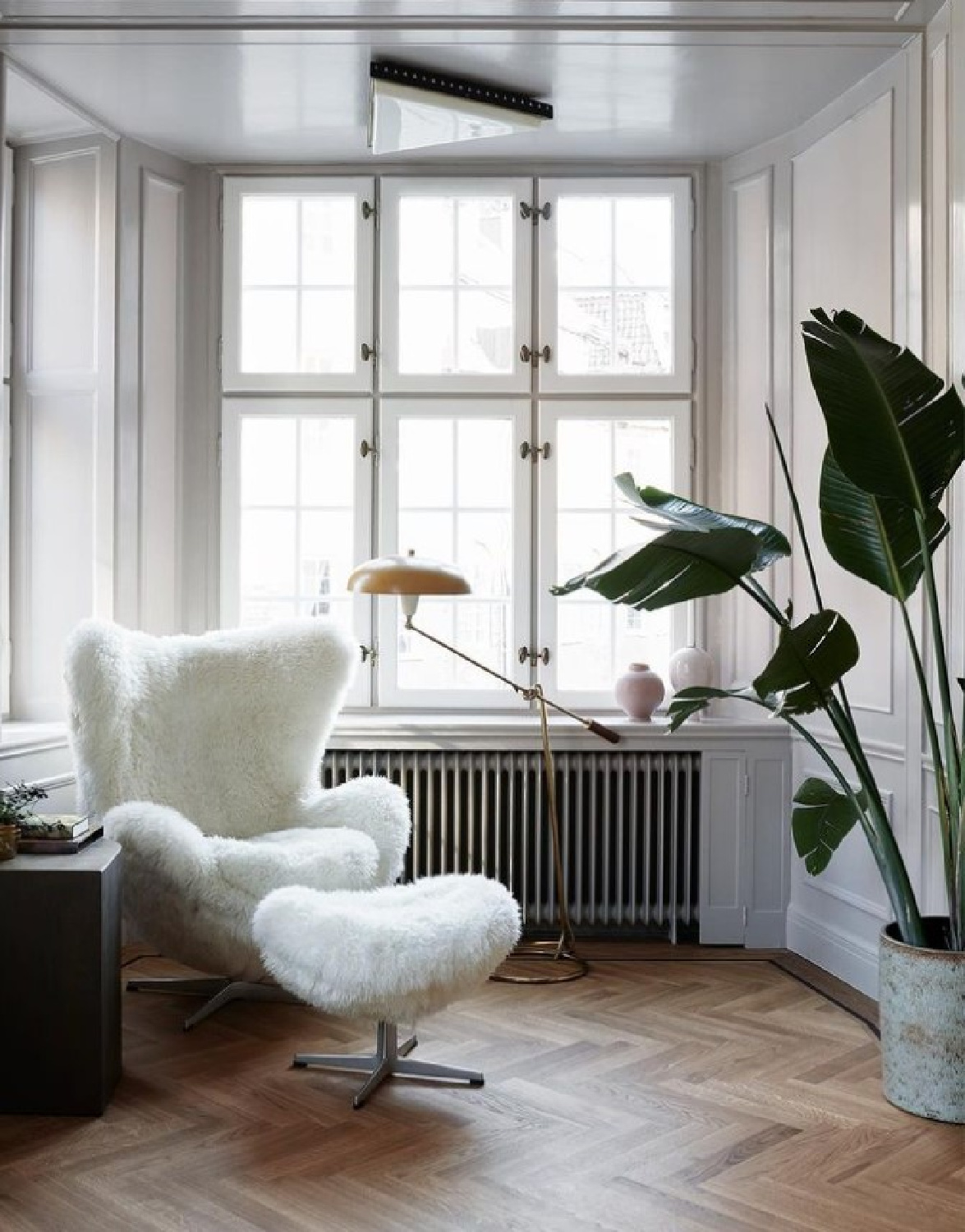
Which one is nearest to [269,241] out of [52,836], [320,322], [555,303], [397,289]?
[320,322]

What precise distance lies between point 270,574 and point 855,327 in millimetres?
2517

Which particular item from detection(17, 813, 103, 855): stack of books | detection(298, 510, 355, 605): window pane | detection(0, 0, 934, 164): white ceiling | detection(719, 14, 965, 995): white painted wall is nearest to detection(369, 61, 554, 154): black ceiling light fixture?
detection(0, 0, 934, 164): white ceiling

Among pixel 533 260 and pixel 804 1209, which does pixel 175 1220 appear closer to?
pixel 804 1209

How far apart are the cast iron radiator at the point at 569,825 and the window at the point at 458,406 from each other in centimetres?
33

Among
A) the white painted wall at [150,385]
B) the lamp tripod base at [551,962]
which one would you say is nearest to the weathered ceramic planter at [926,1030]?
the lamp tripod base at [551,962]

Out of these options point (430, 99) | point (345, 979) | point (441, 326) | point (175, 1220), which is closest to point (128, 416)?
point (441, 326)

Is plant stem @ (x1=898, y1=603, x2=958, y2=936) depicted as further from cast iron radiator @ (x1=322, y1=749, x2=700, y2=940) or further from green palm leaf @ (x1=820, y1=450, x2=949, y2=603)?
cast iron radiator @ (x1=322, y1=749, x2=700, y2=940)

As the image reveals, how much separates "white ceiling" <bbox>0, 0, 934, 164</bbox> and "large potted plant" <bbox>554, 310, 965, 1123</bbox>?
52.5 inches

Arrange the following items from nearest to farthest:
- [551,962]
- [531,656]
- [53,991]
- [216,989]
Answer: [53,991]
[216,989]
[551,962]
[531,656]

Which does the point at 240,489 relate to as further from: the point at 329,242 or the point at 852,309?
the point at 852,309

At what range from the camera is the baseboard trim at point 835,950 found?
379 cm

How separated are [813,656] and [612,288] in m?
2.25

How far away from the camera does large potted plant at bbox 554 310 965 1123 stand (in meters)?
2.70

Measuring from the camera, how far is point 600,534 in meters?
4.59
